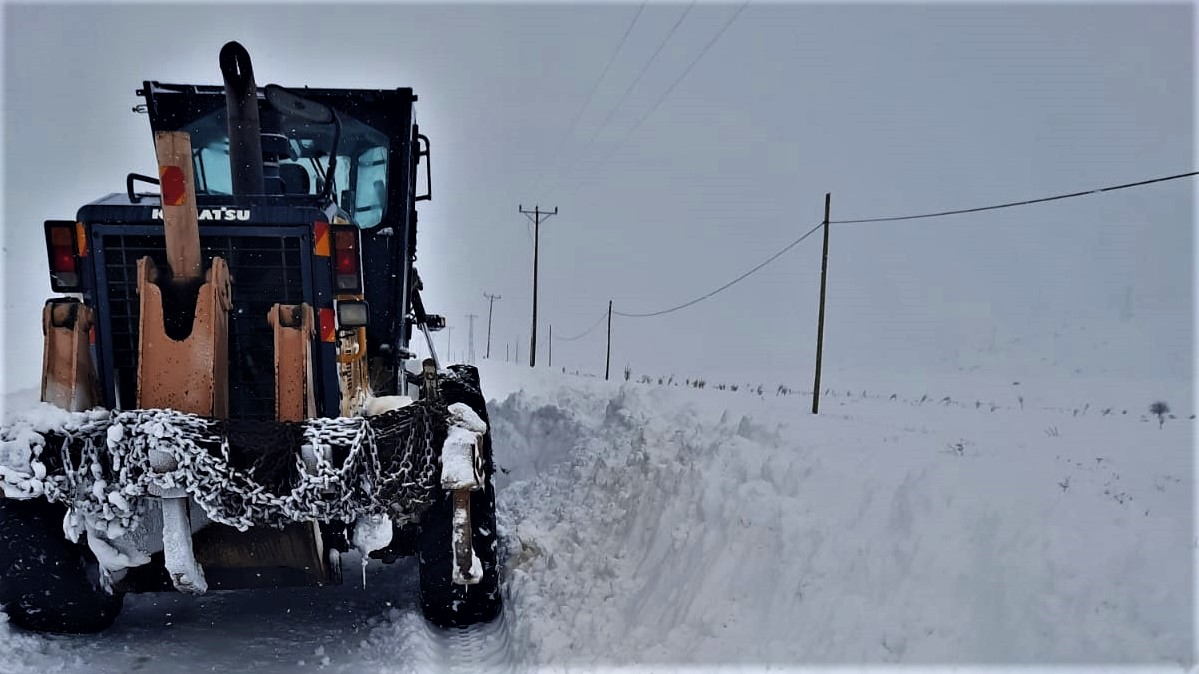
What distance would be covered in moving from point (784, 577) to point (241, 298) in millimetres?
2975

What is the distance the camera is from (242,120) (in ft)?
13.6

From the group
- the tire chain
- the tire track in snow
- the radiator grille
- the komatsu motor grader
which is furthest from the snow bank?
the radiator grille

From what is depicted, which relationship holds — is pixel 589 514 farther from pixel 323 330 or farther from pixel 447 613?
pixel 323 330

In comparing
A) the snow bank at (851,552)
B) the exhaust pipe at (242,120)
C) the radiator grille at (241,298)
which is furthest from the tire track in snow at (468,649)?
the exhaust pipe at (242,120)

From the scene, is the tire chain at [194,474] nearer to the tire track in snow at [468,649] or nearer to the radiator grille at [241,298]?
the radiator grille at [241,298]

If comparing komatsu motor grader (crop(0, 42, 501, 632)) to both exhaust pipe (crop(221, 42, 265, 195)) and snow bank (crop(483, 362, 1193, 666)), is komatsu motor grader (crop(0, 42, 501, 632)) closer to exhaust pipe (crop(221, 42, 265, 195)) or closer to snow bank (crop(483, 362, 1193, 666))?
exhaust pipe (crop(221, 42, 265, 195))

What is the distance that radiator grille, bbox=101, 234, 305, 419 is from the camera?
3.80m

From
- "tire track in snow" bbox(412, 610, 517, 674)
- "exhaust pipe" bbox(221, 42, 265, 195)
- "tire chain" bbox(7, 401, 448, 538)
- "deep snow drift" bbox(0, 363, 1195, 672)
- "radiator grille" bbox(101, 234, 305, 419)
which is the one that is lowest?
"tire track in snow" bbox(412, 610, 517, 674)

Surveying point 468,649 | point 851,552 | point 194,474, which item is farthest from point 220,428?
point 851,552

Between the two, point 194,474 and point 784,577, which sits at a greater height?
point 194,474

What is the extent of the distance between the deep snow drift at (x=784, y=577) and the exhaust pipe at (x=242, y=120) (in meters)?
2.44

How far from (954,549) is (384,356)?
142 inches

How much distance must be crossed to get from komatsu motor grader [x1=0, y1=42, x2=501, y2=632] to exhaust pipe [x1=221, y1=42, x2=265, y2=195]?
0.01 meters

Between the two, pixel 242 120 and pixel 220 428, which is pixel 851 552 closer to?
pixel 220 428
